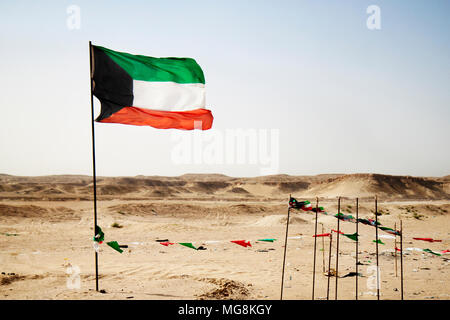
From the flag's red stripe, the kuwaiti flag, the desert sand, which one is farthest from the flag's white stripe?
the desert sand

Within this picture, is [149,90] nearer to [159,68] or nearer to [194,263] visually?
[159,68]

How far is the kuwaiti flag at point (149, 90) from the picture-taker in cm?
796

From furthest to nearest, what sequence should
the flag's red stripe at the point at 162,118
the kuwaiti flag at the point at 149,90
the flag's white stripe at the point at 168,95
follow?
the flag's white stripe at the point at 168,95 → the flag's red stripe at the point at 162,118 → the kuwaiti flag at the point at 149,90

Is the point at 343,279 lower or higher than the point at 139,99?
lower

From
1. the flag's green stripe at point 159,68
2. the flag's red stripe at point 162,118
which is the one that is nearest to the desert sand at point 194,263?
the flag's red stripe at point 162,118

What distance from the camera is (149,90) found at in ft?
28.5

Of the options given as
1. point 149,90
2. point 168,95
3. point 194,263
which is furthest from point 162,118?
point 194,263

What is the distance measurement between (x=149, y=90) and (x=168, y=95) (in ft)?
1.71

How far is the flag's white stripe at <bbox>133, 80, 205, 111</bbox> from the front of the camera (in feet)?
28.1

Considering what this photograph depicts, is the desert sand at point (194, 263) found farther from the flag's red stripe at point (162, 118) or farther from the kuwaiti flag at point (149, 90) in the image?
the kuwaiti flag at point (149, 90)

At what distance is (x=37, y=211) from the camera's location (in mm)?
29094

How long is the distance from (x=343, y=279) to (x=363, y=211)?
86.8ft
